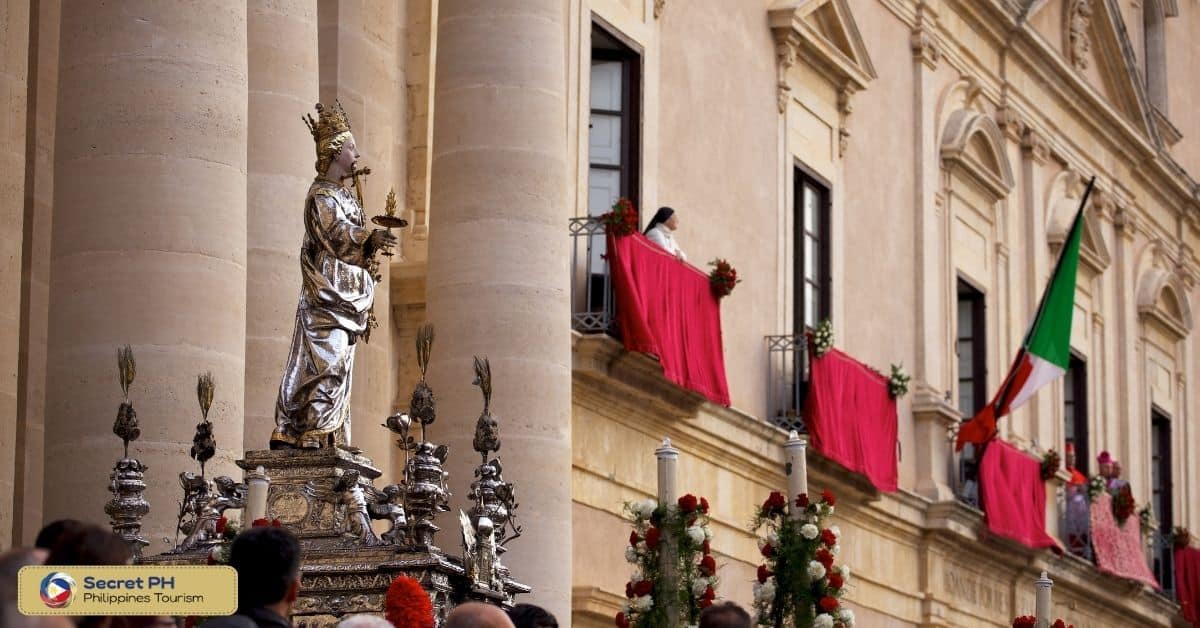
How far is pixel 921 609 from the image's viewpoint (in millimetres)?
25516

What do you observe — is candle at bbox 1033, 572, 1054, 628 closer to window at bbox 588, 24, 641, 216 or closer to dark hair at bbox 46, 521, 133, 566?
window at bbox 588, 24, 641, 216

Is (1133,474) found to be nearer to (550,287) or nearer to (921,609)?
(921,609)

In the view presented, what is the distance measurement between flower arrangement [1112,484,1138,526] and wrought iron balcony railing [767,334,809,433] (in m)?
8.15

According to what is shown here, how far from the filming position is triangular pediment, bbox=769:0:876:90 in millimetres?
23234

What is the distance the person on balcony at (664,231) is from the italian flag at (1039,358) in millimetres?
6837

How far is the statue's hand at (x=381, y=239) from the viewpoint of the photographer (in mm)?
11219

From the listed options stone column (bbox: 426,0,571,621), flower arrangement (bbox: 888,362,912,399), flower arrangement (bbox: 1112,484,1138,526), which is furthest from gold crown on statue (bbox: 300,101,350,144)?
flower arrangement (bbox: 1112,484,1138,526)

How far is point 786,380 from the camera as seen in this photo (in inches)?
894

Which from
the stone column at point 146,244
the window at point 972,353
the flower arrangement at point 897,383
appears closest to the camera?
the stone column at point 146,244

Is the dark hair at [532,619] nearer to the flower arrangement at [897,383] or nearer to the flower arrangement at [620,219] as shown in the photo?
the flower arrangement at [620,219]

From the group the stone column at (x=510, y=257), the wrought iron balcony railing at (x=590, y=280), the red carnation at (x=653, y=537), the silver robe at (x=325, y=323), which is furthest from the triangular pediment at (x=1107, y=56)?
the silver robe at (x=325, y=323)

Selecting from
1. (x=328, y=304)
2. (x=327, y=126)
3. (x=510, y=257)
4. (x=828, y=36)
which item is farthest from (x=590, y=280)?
(x=328, y=304)

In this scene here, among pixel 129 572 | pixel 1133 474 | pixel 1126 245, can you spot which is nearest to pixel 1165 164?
pixel 1126 245

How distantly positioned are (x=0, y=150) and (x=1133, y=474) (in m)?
20.8
